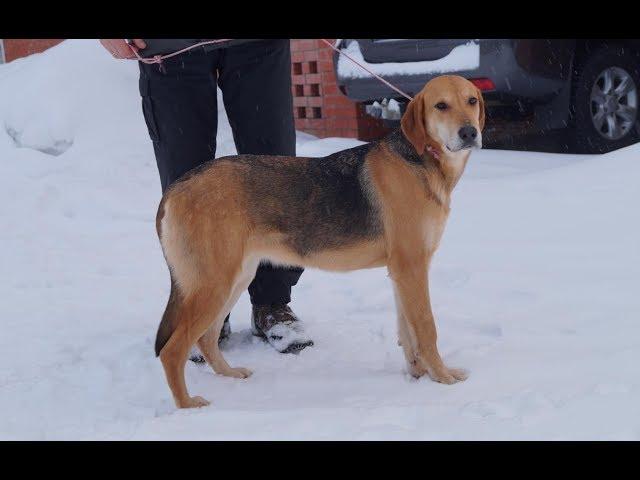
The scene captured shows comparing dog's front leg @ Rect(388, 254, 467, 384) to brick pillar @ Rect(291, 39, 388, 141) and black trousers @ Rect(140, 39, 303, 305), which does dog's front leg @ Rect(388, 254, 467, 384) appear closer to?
black trousers @ Rect(140, 39, 303, 305)

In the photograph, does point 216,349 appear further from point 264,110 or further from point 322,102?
point 322,102

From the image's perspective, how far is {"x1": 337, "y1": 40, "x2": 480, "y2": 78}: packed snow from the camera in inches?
247

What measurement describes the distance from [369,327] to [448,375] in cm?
84

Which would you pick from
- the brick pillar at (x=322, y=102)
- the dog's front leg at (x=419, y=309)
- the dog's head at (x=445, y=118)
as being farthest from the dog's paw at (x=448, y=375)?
the brick pillar at (x=322, y=102)

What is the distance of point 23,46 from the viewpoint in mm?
12727

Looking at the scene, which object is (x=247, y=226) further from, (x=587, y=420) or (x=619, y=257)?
(x=619, y=257)


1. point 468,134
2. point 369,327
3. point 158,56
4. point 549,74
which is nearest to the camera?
point 468,134

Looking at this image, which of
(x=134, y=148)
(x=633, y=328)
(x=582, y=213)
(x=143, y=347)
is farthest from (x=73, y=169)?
(x=633, y=328)

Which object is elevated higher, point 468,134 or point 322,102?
point 468,134

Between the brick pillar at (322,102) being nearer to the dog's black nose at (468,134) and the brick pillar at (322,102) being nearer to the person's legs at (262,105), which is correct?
the person's legs at (262,105)

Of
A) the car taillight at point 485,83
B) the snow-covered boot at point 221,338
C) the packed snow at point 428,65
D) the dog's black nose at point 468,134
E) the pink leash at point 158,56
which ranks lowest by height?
the snow-covered boot at point 221,338

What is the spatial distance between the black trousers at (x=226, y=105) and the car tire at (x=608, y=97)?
3.36m

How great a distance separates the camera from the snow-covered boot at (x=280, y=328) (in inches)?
159

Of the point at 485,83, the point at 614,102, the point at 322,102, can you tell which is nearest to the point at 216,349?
the point at 485,83
